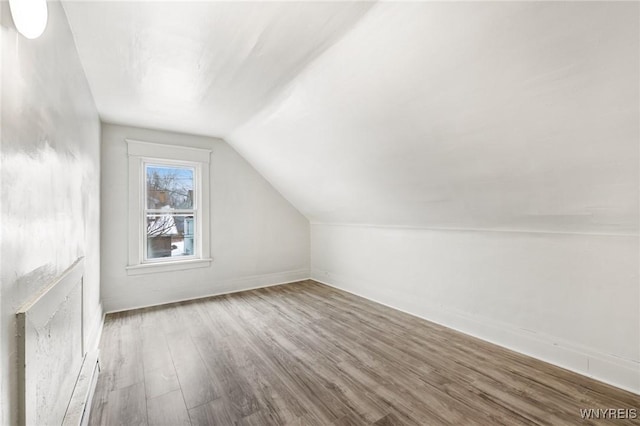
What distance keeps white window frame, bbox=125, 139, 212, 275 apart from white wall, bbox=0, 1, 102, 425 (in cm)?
181

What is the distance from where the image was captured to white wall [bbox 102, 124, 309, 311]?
11.5 feet

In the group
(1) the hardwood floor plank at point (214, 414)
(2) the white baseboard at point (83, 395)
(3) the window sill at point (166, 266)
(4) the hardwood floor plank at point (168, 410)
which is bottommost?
(1) the hardwood floor plank at point (214, 414)

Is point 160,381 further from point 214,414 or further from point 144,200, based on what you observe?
point 144,200

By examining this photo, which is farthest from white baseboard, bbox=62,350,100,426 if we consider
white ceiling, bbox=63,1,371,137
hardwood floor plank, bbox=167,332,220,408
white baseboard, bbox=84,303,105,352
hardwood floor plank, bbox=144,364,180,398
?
white ceiling, bbox=63,1,371,137

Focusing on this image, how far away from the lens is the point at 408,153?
248cm

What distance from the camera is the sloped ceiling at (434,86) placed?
56.2 inches

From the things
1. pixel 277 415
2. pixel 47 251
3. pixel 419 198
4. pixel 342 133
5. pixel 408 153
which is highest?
pixel 342 133

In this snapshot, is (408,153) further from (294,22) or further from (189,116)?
(189,116)

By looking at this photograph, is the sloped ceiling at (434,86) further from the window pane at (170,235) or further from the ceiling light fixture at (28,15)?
the window pane at (170,235)

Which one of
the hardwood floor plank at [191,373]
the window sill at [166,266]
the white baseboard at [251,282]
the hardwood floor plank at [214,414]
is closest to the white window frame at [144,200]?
the window sill at [166,266]

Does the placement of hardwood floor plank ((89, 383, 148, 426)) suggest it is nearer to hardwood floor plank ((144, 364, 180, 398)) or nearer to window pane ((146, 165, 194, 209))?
hardwood floor plank ((144, 364, 180, 398))

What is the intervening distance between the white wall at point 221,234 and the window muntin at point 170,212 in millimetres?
241

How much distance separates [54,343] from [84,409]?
2.18 ft

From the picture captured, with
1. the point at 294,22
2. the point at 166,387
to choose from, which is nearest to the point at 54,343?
the point at 166,387
